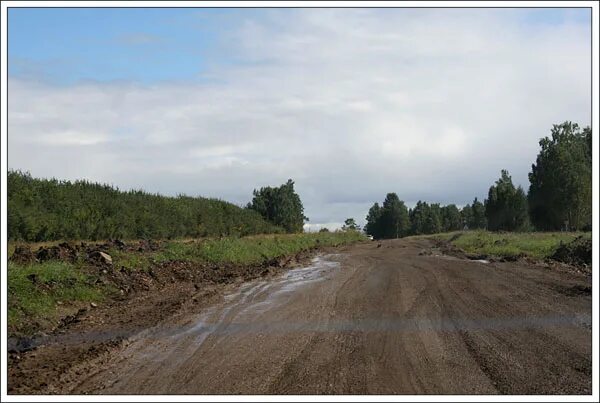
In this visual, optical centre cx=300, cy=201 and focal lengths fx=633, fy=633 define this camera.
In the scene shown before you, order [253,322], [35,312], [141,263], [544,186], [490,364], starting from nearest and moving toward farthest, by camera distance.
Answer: [490,364] < [253,322] < [35,312] < [544,186] < [141,263]

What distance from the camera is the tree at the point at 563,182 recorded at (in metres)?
10.3

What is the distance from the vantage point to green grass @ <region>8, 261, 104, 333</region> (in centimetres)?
1088

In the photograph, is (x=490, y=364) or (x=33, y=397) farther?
(x=490, y=364)

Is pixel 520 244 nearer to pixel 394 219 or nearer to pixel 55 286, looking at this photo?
pixel 55 286

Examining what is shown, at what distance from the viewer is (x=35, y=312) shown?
37.2 ft

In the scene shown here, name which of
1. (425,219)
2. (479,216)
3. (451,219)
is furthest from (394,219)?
(479,216)

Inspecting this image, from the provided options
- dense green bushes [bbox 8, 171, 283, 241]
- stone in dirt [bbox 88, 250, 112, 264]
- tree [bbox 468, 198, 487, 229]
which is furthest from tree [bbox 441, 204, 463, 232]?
stone in dirt [bbox 88, 250, 112, 264]

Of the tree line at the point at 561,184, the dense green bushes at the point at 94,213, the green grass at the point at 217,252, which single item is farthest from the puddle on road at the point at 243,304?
the dense green bushes at the point at 94,213

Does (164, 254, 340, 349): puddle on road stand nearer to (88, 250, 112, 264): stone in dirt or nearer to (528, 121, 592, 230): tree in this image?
(88, 250, 112, 264): stone in dirt

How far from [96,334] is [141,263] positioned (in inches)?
346

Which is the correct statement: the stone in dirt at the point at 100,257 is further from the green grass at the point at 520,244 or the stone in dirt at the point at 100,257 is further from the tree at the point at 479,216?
the tree at the point at 479,216

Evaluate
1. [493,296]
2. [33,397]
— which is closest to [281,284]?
[493,296]

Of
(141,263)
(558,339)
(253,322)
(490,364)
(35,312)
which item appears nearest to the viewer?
(490,364)

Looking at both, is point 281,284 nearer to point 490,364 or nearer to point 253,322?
point 253,322
